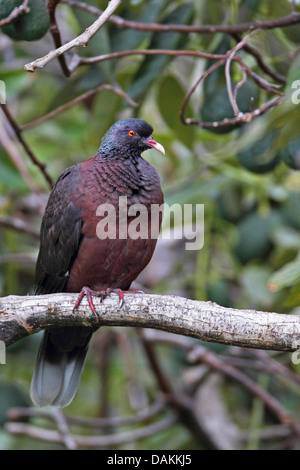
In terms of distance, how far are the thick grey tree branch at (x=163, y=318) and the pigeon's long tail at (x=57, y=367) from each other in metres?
0.82

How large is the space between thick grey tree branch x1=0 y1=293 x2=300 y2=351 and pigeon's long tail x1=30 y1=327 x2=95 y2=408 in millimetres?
823

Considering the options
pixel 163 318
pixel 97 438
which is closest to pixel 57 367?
pixel 97 438

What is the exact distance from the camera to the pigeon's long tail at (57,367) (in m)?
3.27

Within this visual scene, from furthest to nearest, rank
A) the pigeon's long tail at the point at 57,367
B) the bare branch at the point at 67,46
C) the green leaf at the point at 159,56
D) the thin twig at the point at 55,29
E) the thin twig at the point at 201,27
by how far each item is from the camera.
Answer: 1. the pigeon's long tail at the point at 57,367
2. the green leaf at the point at 159,56
3. the thin twig at the point at 201,27
4. the thin twig at the point at 55,29
5. the bare branch at the point at 67,46

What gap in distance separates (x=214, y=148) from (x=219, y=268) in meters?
0.80

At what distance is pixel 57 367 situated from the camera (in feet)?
11.1

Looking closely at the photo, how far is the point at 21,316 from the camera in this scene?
7.72 ft

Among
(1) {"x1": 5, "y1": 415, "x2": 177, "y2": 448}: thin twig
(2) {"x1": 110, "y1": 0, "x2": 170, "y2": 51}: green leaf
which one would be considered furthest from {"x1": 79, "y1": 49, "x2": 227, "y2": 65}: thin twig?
(1) {"x1": 5, "y1": 415, "x2": 177, "y2": 448}: thin twig

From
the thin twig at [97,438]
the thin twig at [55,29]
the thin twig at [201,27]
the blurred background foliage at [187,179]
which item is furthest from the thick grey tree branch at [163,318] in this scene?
the thin twig at [97,438]

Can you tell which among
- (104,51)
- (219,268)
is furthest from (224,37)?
(219,268)

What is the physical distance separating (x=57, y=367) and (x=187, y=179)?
59.6 inches

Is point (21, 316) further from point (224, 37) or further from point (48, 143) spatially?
point (48, 143)

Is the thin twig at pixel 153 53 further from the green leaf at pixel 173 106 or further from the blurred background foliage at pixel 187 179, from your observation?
the green leaf at pixel 173 106

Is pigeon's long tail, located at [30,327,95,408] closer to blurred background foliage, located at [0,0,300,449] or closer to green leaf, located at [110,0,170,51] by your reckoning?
blurred background foliage, located at [0,0,300,449]
